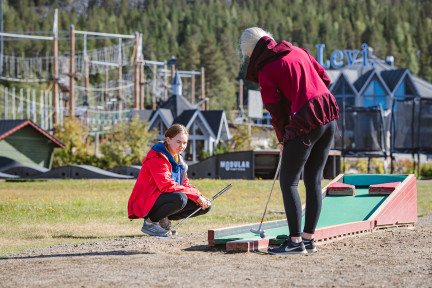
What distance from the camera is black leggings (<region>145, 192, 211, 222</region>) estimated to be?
7086 millimetres

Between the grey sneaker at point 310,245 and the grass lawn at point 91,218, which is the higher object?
the grey sneaker at point 310,245

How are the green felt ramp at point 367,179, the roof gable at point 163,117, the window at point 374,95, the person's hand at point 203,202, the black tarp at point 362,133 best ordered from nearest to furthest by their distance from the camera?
1. the person's hand at point 203,202
2. the green felt ramp at point 367,179
3. the black tarp at point 362,133
4. the roof gable at point 163,117
5. the window at point 374,95

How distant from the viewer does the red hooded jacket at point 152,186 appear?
23.1 feet

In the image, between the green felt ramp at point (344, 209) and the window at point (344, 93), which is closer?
the green felt ramp at point (344, 209)

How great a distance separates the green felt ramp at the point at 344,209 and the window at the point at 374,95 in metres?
59.9

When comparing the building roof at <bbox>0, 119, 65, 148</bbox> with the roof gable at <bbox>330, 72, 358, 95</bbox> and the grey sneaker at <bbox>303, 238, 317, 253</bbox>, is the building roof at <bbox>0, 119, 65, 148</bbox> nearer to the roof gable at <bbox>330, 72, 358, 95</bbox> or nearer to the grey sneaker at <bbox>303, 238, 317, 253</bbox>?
the grey sneaker at <bbox>303, 238, 317, 253</bbox>

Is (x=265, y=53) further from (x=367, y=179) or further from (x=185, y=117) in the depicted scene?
(x=185, y=117)

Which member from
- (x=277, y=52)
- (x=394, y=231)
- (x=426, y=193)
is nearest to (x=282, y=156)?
(x=277, y=52)

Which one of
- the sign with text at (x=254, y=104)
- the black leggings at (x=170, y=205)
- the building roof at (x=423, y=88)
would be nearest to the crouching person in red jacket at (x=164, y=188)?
the black leggings at (x=170, y=205)

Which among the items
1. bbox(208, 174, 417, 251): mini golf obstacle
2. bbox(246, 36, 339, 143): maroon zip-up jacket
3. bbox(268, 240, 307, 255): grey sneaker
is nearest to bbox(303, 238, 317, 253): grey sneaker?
bbox(268, 240, 307, 255): grey sneaker

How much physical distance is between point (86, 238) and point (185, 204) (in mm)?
2241

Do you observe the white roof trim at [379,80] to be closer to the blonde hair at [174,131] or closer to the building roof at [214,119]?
the building roof at [214,119]

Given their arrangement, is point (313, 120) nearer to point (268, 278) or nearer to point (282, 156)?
point (282, 156)

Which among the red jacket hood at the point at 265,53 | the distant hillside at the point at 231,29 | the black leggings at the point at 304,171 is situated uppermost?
the distant hillside at the point at 231,29
